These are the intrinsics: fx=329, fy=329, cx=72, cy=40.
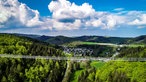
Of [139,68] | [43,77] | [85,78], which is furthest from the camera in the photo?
[43,77]

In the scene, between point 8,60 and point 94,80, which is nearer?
point 94,80

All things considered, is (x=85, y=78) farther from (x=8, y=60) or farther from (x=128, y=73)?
(x=8, y=60)

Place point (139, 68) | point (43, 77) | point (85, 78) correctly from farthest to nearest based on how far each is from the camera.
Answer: point (43, 77) < point (85, 78) < point (139, 68)

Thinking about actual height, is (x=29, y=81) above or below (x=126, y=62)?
below

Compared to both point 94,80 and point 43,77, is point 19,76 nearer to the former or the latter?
point 43,77

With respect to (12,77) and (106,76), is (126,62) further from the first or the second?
(12,77)

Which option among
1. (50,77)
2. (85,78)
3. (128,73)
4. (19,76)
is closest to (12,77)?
(19,76)

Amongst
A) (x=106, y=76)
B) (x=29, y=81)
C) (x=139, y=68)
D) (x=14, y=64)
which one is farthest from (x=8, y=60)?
(x=139, y=68)

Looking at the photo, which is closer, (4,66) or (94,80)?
(94,80)
